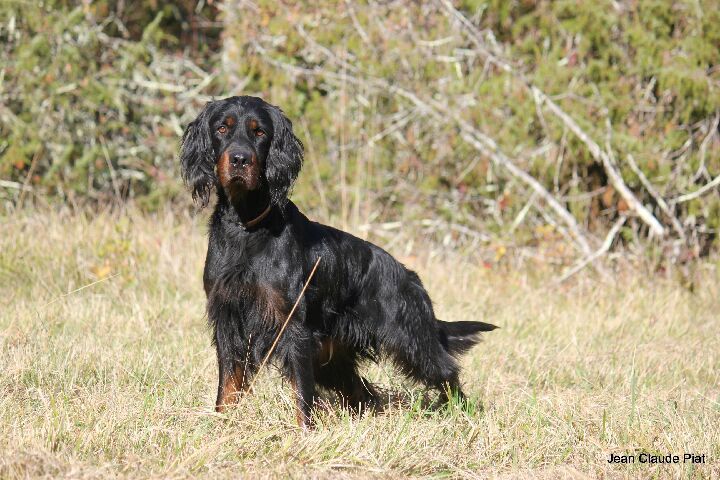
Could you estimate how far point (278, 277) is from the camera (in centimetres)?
394

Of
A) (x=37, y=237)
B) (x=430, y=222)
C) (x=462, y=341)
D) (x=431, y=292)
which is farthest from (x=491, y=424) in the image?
(x=430, y=222)

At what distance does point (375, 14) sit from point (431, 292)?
114 inches

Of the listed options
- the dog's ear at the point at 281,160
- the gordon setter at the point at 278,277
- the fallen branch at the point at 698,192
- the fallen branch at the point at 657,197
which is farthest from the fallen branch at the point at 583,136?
the dog's ear at the point at 281,160

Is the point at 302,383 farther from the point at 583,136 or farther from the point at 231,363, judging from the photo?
the point at 583,136

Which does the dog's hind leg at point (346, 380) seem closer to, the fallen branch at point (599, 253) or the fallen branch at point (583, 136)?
the fallen branch at point (599, 253)

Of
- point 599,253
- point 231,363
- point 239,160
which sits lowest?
point 231,363

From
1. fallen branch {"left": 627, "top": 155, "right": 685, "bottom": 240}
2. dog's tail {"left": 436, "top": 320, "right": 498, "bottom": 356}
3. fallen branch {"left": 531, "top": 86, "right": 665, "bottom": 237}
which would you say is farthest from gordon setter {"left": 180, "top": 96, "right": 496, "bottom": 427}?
fallen branch {"left": 627, "top": 155, "right": 685, "bottom": 240}

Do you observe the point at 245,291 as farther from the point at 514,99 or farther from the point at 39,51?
the point at 39,51

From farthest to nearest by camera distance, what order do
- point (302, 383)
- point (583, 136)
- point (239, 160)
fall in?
point (583, 136), point (302, 383), point (239, 160)

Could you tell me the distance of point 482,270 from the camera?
7.64m

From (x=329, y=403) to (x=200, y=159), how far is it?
1.28m

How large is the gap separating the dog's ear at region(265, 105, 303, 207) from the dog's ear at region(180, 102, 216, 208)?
0.88 ft

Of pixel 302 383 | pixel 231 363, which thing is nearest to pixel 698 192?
pixel 302 383

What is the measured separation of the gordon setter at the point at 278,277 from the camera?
13.0ft
